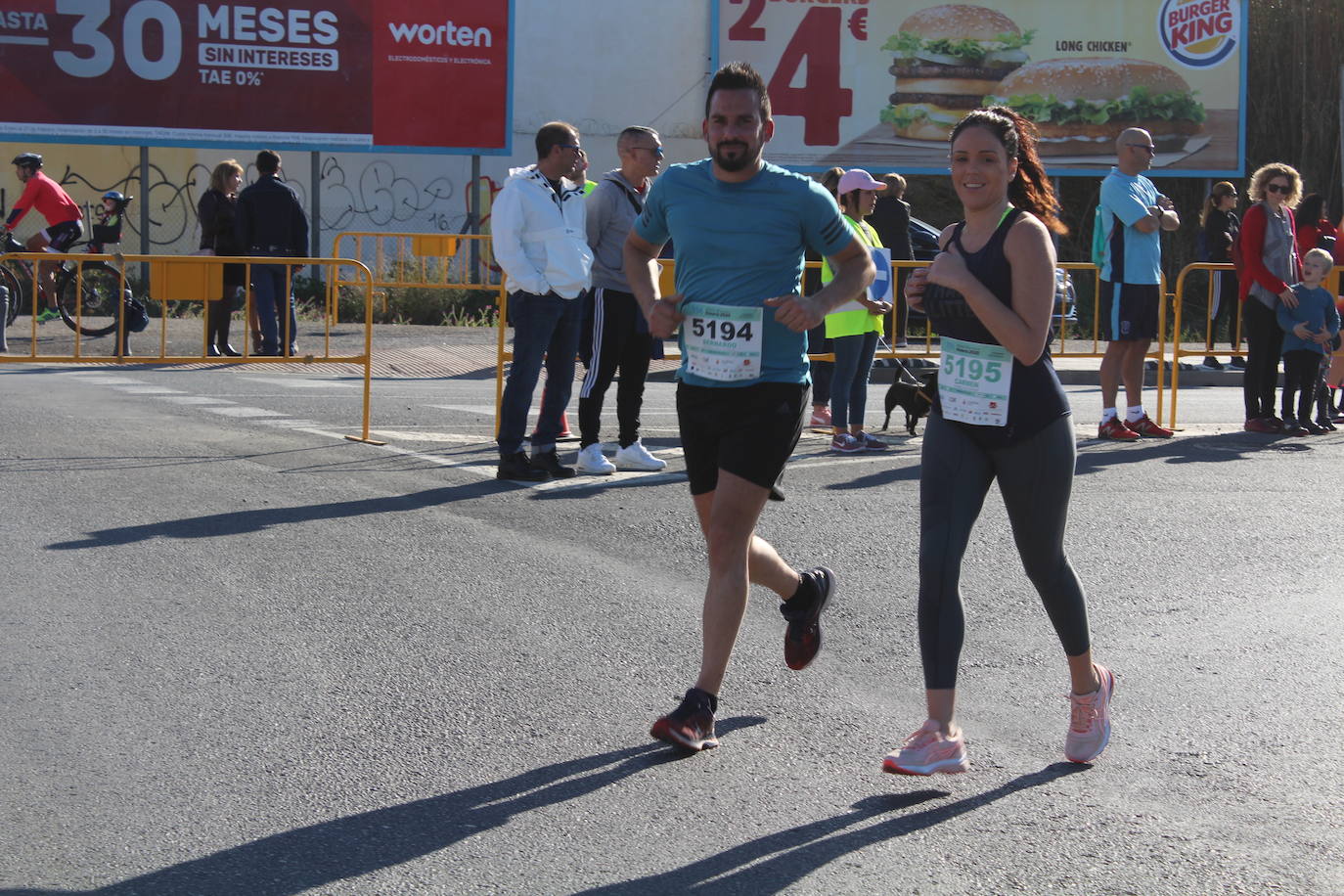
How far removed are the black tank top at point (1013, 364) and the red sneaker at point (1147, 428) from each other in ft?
25.4

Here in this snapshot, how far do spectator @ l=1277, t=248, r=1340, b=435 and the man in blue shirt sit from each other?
327 inches

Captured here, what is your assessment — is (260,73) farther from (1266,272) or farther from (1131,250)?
(1266,272)

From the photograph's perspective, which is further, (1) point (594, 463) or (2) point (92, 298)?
(2) point (92, 298)

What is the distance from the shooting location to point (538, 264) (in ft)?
30.7

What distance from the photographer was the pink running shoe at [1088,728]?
477 cm

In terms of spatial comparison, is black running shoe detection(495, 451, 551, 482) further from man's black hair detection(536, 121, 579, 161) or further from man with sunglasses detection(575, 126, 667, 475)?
man's black hair detection(536, 121, 579, 161)

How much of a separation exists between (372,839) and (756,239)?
2063 mm

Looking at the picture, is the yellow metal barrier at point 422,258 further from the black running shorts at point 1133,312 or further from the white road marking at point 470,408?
the black running shorts at point 1133,312

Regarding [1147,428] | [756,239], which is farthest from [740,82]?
[1147,428]

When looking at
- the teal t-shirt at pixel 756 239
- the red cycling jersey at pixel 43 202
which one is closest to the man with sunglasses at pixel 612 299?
the teal t-shirt at pixel 756 239

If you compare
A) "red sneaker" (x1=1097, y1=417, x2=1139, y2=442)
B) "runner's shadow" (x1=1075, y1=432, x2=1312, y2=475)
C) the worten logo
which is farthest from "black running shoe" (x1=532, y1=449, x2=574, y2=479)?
the worten logo

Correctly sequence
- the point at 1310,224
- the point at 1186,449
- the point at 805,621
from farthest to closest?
the point at 1310,224 < the point at 1186,449 < the point at 805,621

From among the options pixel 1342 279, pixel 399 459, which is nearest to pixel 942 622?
pixel 399 459

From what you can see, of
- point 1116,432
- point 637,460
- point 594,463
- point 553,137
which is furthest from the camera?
point 1116,432
